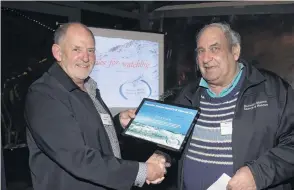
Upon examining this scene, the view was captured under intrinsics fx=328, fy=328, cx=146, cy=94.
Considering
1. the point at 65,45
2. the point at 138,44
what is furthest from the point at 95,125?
the point at 138,44

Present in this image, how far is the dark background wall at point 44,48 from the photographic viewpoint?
10.4ft

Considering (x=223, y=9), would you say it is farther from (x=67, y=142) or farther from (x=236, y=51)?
(x=67, y=142)

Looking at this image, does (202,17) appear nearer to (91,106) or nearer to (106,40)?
(106,40)

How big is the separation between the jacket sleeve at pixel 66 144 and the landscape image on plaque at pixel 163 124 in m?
0.33

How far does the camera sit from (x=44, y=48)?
11.3 feet

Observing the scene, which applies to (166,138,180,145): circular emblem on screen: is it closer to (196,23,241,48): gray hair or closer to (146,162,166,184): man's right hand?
(146,162,166,184): man's right hand

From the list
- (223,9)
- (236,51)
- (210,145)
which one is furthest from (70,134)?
(223,9)

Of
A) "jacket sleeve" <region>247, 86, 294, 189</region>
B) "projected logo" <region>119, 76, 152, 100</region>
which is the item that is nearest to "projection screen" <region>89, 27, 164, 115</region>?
"projected logo" <region>119, 76, 152, 100</region>

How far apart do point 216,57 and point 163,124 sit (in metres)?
0.57

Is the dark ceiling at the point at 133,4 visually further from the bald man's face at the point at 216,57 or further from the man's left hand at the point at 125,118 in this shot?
the bald man's face at the point at 216,57

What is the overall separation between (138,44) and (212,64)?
186cm

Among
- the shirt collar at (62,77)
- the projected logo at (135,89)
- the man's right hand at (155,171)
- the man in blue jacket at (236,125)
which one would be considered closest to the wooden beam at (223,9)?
the projected logo at (135,89)

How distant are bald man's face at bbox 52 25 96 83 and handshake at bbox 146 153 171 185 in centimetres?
72

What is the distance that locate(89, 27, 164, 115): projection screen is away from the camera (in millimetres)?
3689
